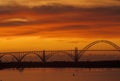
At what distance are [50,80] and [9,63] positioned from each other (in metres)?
27.5

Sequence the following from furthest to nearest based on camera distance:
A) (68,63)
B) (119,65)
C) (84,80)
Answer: (84,80)
(68,63)
(119,65)

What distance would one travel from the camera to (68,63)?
166 m

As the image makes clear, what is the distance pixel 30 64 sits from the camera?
562 feet

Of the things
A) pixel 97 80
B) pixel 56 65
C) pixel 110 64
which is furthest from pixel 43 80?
pixel 110 64

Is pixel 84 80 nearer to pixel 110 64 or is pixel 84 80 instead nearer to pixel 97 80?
pixel 97 80

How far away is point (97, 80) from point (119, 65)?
41.2 meters

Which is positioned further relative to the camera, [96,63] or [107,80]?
[107,80]

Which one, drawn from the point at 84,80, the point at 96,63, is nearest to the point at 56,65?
the point at 96,63

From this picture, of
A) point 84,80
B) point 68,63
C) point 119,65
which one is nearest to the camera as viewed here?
point 119,65

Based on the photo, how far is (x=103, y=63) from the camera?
159250 mm

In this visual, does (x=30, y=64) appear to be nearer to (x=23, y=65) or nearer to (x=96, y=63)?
(x=23, y=65)

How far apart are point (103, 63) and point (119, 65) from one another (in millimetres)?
5915

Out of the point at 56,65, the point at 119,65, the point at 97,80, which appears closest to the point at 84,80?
the point at 97,80

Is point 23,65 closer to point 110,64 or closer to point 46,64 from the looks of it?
point 46,64
